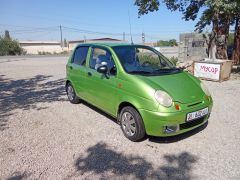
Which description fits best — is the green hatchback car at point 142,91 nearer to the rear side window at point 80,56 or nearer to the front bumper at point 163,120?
the front bumper at point 163,120

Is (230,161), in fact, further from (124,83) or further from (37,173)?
(37,173)

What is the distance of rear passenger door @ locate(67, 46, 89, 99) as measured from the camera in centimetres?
549

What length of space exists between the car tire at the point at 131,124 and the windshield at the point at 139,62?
0.71 meters

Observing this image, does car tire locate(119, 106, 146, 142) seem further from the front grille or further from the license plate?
the license plate

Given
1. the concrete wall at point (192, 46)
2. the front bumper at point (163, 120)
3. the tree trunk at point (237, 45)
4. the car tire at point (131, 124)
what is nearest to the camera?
the front bumper at point (163, 120)

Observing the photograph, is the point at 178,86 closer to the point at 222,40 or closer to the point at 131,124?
the point at 131,124

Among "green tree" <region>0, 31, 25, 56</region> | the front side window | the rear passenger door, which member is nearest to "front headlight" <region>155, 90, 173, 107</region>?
the front side window

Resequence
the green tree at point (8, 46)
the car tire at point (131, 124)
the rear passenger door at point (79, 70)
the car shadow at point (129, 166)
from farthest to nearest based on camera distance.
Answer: the green tree at point (8, 46) → the rear passenger door at point (79, 70) → the car tire at point (131, 124) → the car shadow at point (129, 166)

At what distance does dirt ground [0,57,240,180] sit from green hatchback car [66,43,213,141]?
1.10 feet

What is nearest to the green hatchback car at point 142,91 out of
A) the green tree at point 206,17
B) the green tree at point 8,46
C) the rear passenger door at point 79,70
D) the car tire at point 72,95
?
the rear passenger door at point 79,70

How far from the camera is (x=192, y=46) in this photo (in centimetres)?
1714

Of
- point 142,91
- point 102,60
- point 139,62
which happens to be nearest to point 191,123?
point 142,91

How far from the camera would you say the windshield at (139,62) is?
4302 millimetres

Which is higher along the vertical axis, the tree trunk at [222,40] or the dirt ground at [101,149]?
the tree trunk at [222,40]
